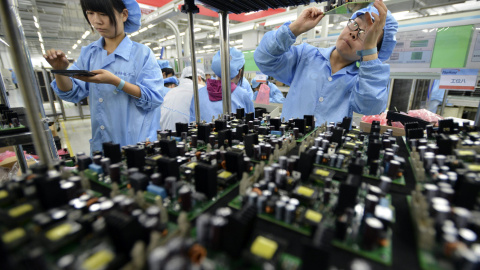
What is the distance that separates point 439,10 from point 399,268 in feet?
27.9

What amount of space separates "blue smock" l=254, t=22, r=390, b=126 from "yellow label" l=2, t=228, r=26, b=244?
195 cm

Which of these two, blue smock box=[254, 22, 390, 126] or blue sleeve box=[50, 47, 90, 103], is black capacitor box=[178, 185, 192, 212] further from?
blue sleeve box=[50, 47, 90, 103]

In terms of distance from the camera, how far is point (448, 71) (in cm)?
245

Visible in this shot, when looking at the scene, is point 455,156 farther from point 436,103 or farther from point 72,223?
point 436,103

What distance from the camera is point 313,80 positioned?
2.20 metres

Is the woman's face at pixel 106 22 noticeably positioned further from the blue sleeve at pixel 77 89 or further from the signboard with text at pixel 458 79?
the signboard with text at pixel 458 79

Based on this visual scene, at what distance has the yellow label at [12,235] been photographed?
469 millimetres

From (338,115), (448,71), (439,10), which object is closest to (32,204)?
(338,115)

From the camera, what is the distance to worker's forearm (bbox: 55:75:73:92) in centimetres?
176

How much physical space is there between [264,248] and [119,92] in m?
1.89

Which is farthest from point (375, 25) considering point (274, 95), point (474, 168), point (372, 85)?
point (274, 95)

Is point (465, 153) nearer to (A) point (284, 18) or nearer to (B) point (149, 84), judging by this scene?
(B) point (149, 84)

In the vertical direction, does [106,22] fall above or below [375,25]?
above

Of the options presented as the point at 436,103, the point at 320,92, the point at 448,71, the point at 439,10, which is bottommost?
the point at 436,103
